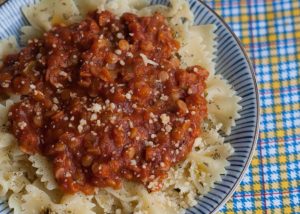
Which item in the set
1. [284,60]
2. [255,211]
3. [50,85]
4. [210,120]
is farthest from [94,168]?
[284,60]

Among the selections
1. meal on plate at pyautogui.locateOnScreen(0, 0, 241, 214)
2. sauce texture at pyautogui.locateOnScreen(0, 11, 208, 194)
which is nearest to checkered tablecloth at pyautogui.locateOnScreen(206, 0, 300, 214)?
meal on plate at pyautogui.locateOnScreen(0, 0, 241, 214)

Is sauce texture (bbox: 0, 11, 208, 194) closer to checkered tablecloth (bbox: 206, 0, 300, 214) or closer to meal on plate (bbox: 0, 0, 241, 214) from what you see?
meal on plate (bbox: 0, 0, 241, 214)

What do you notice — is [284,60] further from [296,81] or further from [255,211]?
[255,211]

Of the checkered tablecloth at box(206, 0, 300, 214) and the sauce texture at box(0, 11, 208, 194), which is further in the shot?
the checkered tablecloth at box(206, 0, 300, 214)

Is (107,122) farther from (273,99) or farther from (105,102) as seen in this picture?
(273,99)

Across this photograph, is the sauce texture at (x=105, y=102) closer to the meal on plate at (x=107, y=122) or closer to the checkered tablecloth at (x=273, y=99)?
the meal on plate at (x=107, y=122)

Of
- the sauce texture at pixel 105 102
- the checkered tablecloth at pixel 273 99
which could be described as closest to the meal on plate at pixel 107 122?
the sauce texture at pixel 105 102
